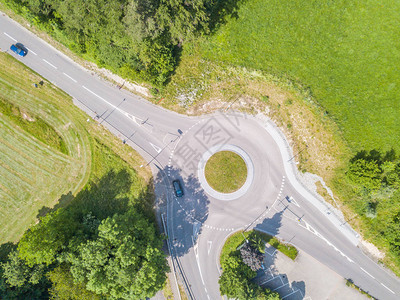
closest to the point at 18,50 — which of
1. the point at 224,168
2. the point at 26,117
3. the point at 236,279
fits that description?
the point at 26,117

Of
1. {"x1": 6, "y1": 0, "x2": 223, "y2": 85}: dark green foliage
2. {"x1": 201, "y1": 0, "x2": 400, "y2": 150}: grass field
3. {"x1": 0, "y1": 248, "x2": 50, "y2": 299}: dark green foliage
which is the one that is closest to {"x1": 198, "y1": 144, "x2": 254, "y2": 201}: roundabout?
{"x1": 201, "y1": 0, "x2": 400, "y2": 150}: grass field

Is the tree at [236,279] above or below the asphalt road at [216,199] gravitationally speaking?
below

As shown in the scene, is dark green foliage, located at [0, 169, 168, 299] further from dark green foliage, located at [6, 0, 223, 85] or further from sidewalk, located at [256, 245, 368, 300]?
dark green foliage, located at [6, 0, 223, 85]

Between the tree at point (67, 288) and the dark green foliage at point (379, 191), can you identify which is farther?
the dark green foliage at point (379, 191)

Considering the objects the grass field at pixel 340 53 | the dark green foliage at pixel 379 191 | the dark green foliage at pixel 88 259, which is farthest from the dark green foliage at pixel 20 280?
the dark green foliage at pixel 379 191

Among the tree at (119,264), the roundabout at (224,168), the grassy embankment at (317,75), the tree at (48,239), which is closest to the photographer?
the tree at (119,264)

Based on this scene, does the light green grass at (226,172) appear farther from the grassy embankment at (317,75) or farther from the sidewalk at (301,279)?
the sidewalk at (301,279)
